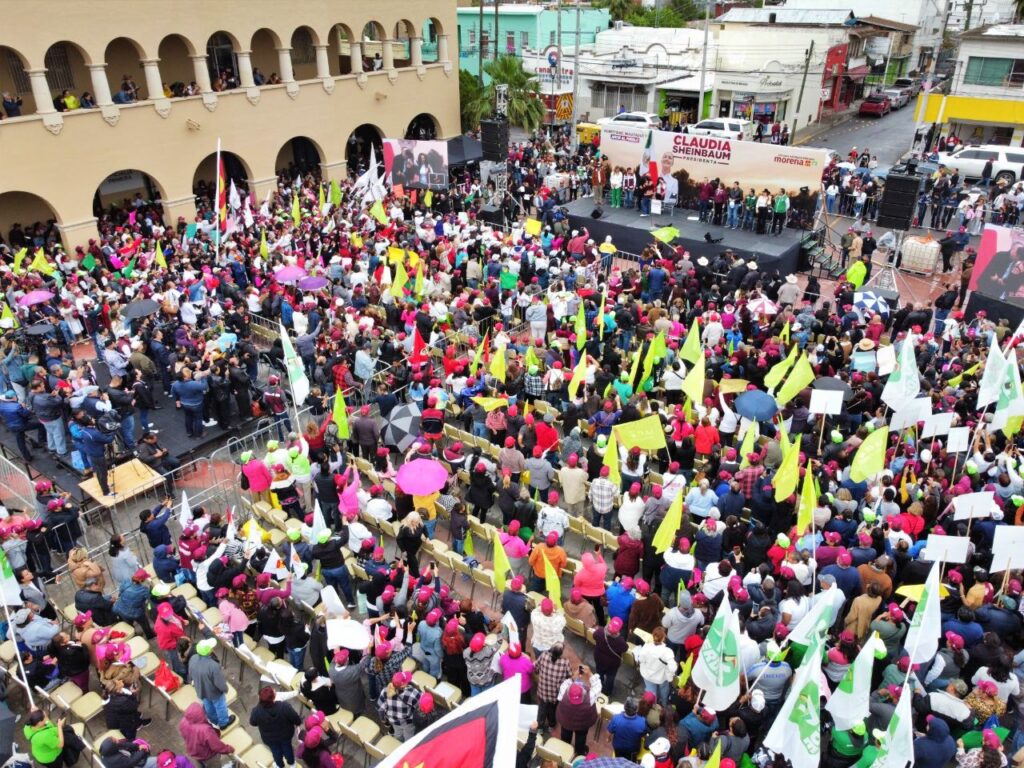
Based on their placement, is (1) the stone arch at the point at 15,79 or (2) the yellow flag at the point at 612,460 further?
(1) the stone arch at the point at 15,79

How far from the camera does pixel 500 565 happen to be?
9984 millimetres

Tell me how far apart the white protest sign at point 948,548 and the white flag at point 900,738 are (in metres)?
3.34

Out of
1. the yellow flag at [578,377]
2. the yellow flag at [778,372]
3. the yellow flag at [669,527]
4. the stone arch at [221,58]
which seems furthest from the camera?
the stone arch at [221,58]

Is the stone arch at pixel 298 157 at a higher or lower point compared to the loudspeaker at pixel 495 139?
lower

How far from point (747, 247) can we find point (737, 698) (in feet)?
58.3

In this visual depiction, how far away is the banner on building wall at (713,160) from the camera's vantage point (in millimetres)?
24969

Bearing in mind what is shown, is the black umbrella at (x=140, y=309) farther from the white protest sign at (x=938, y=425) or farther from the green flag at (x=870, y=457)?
the white protest sign at (x=938, y=425)

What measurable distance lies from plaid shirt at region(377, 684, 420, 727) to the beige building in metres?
22.3

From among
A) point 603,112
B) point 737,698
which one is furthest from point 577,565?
point 603,112

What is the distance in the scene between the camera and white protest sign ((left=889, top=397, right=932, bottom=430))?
12.5 m

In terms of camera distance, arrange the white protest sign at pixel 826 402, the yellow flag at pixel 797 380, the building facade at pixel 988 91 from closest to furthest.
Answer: the white protest sign at pixel 826 402
the yellow flag at pixel 797 380
the building facade at pixel 988 91

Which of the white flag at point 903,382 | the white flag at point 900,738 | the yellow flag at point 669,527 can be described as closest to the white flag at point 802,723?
the white flag at point 900,738

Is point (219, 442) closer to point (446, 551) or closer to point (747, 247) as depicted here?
point (446, 551)

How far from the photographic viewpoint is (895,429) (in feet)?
42.5
